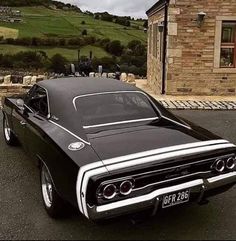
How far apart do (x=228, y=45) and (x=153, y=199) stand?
10.4 meters

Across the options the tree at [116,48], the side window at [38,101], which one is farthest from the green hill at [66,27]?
the side window at [38,101]

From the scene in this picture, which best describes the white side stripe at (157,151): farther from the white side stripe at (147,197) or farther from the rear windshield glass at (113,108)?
the rear windshield glass at (113,108)

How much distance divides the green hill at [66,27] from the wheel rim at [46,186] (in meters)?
26.3

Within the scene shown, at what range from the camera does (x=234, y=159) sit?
13.4 ft

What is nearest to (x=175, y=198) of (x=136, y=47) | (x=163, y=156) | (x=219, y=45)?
(x=163, y=156)

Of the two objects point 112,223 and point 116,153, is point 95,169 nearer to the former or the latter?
point 116,153

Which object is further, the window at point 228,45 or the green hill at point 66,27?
the green hill at point 66,27

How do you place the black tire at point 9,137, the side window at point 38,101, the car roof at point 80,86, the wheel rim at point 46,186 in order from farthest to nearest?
the black tire at point 9,137 < the side window at point 38,101 < the car roof at point 80,86 < the wheel rim at point 46,186

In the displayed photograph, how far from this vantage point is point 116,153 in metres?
3.67

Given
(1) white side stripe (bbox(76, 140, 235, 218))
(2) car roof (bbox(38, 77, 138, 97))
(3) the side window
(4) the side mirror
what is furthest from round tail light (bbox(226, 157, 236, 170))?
(4) the side mirror

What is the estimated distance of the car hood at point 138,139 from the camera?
3.75 meters

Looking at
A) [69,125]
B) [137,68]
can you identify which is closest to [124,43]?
[137,68]

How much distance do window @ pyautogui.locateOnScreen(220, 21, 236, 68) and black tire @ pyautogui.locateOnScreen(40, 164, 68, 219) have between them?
9.73 m

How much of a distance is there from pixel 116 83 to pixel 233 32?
861cm
